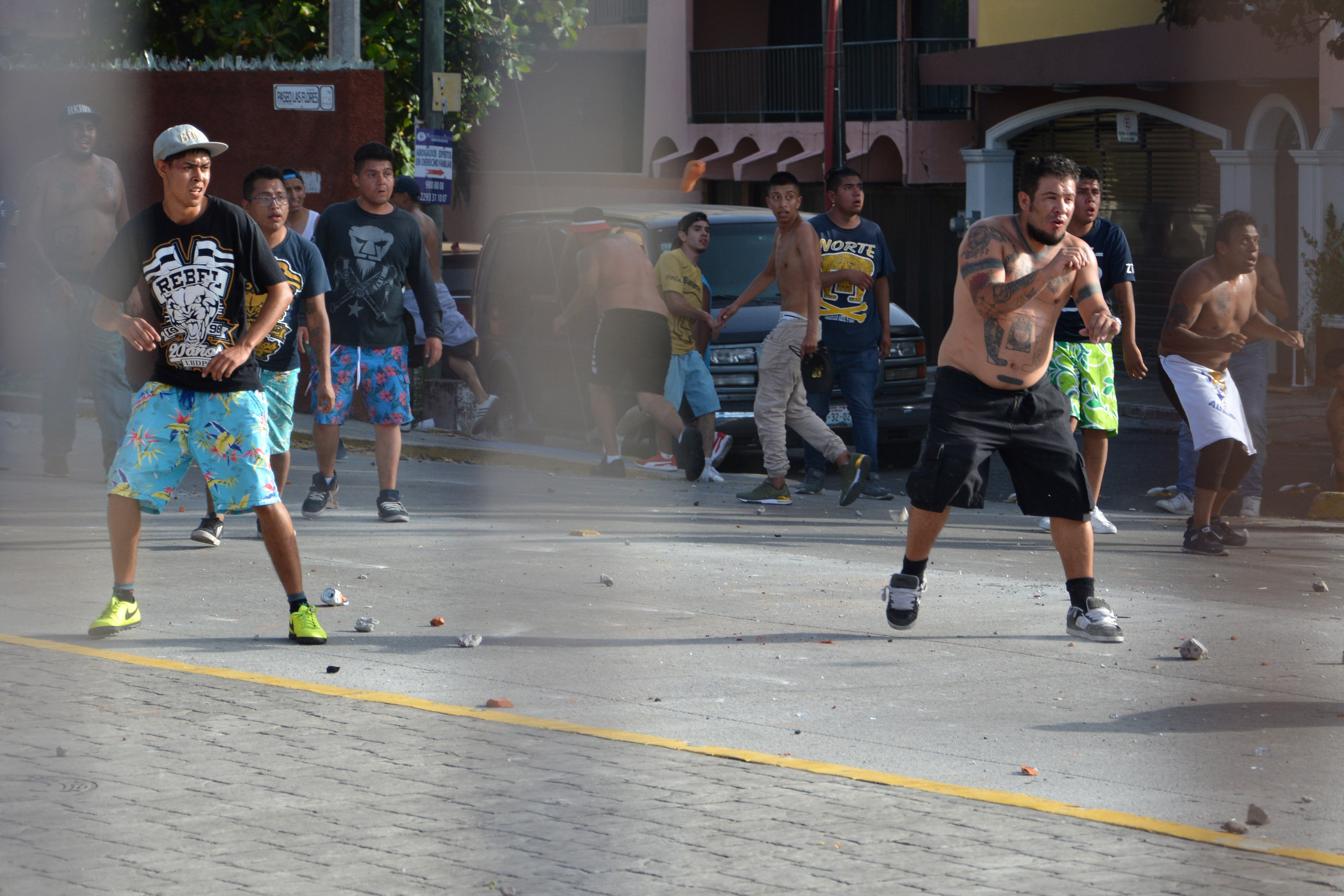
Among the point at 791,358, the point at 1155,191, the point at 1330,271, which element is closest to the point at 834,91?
the point at 1155,191

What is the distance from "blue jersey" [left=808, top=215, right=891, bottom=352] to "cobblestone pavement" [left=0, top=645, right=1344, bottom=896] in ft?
17.5

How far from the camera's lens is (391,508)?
909cm

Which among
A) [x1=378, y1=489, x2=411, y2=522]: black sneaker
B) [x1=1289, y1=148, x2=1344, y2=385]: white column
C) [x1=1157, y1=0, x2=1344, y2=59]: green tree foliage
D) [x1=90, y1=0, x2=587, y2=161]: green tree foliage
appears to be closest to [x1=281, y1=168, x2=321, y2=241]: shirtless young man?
[x1=378, y1=489, x2=411, y2=522]: black sneaker

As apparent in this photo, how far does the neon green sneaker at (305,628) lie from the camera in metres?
6.26

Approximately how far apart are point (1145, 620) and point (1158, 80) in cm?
1331

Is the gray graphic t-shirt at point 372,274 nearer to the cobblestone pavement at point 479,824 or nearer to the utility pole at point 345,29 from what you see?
the cobblestone pavement at point 479,824

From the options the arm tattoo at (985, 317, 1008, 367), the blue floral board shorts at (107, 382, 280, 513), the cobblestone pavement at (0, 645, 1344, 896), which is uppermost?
the arm tattoo at (985, 317, 1008, 367)

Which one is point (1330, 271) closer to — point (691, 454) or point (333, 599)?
point (691, 454)

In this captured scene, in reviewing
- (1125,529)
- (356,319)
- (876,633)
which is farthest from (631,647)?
(1125,529)

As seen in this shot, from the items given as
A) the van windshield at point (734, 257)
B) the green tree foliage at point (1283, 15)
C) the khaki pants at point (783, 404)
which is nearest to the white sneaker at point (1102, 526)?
the khaki pants at point (783, 404)

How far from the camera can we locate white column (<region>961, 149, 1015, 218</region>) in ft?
76.4

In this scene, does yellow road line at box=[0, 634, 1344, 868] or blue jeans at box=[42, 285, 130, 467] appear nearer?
yellow road line at box=[0, 634, 1344, 868]

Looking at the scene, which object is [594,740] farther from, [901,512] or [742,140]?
[742,140]

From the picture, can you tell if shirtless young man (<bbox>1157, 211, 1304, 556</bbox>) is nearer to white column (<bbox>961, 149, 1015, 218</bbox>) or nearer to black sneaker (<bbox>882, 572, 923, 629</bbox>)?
black sneaker (<bbox>882, 572, 923, 629</bbox>)
